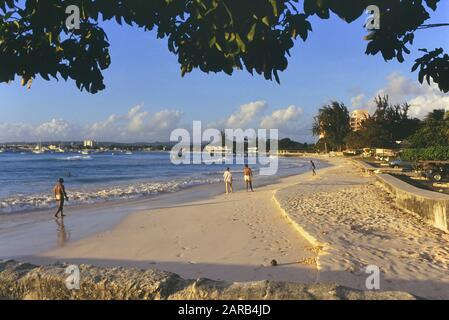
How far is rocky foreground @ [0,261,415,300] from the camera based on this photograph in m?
2.93

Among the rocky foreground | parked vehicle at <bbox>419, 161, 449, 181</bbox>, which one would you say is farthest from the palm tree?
the rocky foreground

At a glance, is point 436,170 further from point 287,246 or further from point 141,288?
point 141,288

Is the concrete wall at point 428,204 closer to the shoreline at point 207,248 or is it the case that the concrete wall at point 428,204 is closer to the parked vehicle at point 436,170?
the shoreline at point 207,248

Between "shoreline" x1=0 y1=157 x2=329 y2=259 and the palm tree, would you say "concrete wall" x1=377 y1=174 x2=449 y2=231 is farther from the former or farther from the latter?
the palm tree

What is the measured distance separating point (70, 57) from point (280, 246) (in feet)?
23.3

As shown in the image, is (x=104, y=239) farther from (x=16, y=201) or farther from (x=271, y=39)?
(x=16, y=201)

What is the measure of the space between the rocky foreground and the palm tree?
10634 centimetres

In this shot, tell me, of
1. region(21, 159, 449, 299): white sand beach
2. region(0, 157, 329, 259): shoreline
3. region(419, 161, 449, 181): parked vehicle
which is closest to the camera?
region(21, 159, 449, 299): white sand beach

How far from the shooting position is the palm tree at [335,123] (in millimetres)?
106250

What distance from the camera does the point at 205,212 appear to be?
16.0m

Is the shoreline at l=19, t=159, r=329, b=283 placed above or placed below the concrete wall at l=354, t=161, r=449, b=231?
below

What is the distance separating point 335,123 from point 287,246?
102 meters

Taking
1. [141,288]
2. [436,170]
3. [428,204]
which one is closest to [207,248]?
[428,204]
